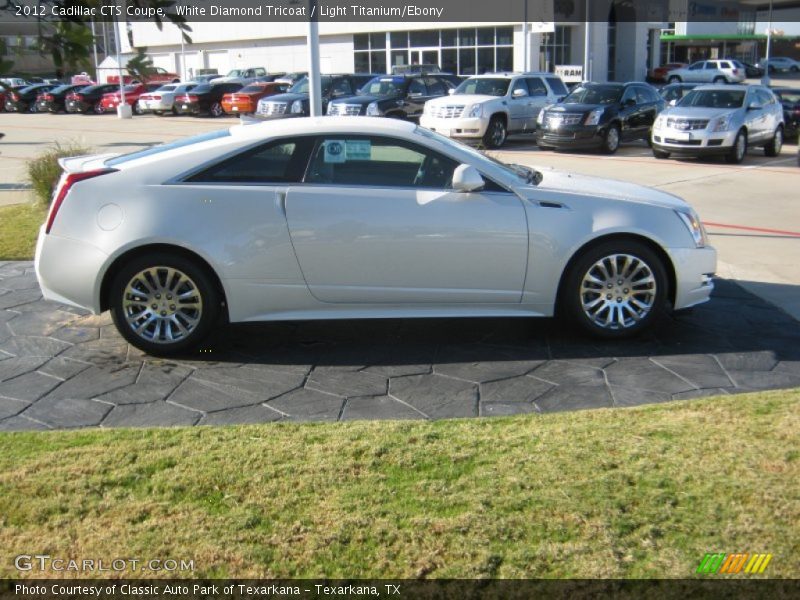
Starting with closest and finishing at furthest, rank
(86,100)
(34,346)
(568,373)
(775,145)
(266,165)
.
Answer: (568,373), (266,165), (34,346), (775,145), (86,100)

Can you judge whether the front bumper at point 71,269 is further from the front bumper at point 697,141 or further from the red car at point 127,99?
the red car at point 127,99

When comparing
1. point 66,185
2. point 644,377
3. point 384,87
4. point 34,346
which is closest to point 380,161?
point 66,185

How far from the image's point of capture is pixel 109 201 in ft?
19.7

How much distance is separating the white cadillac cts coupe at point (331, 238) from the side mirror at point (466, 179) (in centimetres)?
2

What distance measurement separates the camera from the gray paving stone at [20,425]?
194 inches

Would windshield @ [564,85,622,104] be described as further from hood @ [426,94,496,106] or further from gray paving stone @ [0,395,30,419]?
gray paving stone @ [0,395,30,419]

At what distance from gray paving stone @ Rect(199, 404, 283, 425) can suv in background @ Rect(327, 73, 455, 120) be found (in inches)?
757

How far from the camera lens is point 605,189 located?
650cm

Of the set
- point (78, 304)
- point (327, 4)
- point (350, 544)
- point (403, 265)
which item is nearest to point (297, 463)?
point (350, 544)

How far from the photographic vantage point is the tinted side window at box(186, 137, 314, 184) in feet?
20.1

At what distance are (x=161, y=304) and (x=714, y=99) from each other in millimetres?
16422

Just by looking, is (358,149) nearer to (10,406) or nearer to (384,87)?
(10,406)

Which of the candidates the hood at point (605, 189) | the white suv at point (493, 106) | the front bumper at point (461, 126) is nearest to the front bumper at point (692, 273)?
the hood at point (605, 189)

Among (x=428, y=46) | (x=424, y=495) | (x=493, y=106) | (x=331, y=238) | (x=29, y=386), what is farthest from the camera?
(x=428, y=46)
